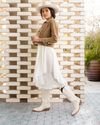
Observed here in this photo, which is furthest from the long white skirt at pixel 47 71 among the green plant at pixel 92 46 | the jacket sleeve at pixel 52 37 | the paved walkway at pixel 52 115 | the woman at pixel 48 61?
the green plant at pixel 92 46

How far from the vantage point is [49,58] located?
4.65 metres

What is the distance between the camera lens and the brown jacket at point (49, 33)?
4562 millimetres

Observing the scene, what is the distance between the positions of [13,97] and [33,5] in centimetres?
152

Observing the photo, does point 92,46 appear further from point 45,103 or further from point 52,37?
point 52,37

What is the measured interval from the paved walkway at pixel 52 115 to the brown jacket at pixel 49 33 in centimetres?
99

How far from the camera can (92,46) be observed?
8.84m

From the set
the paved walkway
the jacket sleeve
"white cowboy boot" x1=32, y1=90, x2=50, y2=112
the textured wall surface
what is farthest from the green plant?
the jacket sleeve

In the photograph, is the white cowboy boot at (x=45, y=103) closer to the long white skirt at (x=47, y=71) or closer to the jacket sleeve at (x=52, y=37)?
the long white skirt at (x=47, y=71)

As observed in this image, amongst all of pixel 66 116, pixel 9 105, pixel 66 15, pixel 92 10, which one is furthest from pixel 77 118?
pixel 92 10

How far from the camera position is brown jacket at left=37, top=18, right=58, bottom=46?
4.56 meters

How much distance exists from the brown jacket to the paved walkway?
3.25 ft

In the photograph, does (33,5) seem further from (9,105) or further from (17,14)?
(9,105)

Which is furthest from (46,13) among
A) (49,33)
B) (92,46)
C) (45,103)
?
(92,46)

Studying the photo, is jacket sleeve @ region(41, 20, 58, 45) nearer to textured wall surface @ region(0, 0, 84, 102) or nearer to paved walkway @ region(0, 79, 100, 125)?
textured wall surface @ region(0, 0, 84, 102)
